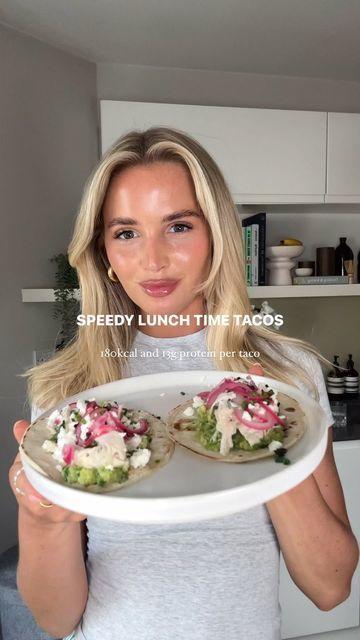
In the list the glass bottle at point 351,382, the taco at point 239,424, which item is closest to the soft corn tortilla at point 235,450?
the taco at point 239,424

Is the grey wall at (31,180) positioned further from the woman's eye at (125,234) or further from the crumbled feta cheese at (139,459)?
the crumbled feta cheese at (139,459)

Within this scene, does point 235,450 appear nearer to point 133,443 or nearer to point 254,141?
point 133,443

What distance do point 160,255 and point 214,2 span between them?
1.58 metres

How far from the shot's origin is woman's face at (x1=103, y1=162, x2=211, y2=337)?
97 cm

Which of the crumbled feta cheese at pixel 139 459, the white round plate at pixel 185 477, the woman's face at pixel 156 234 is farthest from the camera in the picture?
the woman's face at pixel 156 234

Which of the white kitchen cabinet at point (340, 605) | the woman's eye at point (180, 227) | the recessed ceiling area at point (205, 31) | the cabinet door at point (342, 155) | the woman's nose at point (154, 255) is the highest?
the recessed ceiling area at point (205, 31)

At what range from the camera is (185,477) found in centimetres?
73

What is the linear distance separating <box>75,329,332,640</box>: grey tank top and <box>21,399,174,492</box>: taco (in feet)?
0.67

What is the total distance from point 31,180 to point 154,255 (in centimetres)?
161

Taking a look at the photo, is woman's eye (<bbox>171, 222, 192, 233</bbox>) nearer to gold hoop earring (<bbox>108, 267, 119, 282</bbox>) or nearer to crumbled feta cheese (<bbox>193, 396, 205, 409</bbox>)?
Result: gold hoop earring (<bbox>108, 267, 119, 282</bbox>)

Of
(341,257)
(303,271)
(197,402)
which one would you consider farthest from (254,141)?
(197,402)

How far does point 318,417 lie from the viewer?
0.81 meters

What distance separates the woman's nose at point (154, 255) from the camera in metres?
0.95

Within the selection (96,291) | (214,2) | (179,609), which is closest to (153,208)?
(96,291)
